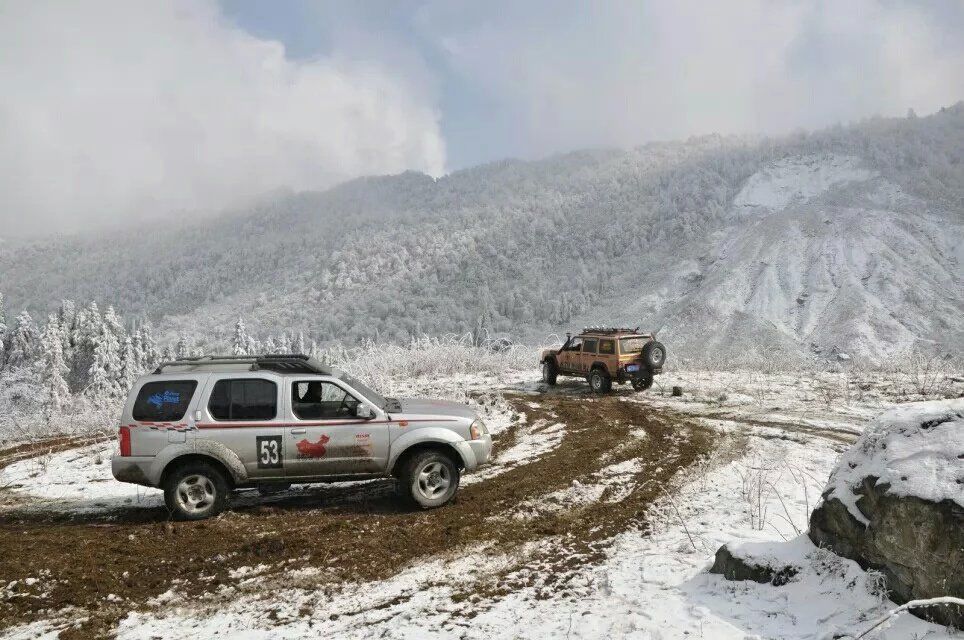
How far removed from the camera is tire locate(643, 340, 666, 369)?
59.2ft

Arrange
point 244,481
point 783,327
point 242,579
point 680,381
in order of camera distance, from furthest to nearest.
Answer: point 783,327 < point 680,381 < point 244,481 < point 242,579

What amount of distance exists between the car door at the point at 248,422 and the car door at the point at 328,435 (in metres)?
0.17

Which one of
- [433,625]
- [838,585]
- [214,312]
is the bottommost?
[433,625]

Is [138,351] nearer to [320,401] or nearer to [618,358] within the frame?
[618,358]

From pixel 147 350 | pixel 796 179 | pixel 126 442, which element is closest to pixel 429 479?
pixel 126 442

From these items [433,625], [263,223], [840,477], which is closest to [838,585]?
[840,477]

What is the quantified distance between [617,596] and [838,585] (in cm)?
170

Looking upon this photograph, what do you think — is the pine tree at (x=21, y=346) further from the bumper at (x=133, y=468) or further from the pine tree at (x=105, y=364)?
the bumper at (x=133, y=468)

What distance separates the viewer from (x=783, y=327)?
45500 mm

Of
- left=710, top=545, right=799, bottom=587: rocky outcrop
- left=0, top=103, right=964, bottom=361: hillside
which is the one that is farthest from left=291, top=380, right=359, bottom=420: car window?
left=0, top=103, right=964, bottom=361: hillside

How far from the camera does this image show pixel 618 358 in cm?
1798

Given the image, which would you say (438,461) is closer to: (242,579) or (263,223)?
(242,579)

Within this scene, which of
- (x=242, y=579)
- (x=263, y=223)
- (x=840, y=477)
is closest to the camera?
(x=840, y=477)

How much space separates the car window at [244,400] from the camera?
22.8 ft
